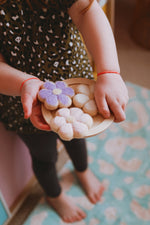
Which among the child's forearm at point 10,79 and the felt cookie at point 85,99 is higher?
the child's forearm at point 10,79

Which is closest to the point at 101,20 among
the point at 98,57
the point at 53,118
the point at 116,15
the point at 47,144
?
the point at 98,57

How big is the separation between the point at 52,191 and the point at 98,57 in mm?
594

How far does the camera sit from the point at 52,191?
2.91 feet

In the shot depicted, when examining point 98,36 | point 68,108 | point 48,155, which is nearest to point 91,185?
point 48,155

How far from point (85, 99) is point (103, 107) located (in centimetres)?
6

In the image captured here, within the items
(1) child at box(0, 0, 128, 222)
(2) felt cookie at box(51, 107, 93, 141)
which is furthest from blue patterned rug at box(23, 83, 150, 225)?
(2) felt cookie at box(51, 107, 93, 141)

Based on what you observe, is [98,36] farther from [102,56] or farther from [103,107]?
[103,107]

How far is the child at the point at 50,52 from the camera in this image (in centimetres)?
48

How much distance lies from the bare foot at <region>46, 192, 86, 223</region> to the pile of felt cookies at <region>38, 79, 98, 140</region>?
55cm

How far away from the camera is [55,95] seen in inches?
19.7

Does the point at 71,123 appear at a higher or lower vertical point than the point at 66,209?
higher

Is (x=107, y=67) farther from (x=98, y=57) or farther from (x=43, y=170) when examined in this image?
(x=43, y=170)

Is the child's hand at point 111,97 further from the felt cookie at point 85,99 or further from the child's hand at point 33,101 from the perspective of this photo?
the child's hand at point 33,101

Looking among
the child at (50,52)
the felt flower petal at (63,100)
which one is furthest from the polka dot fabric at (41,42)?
the felt flower petal at (63,100)
